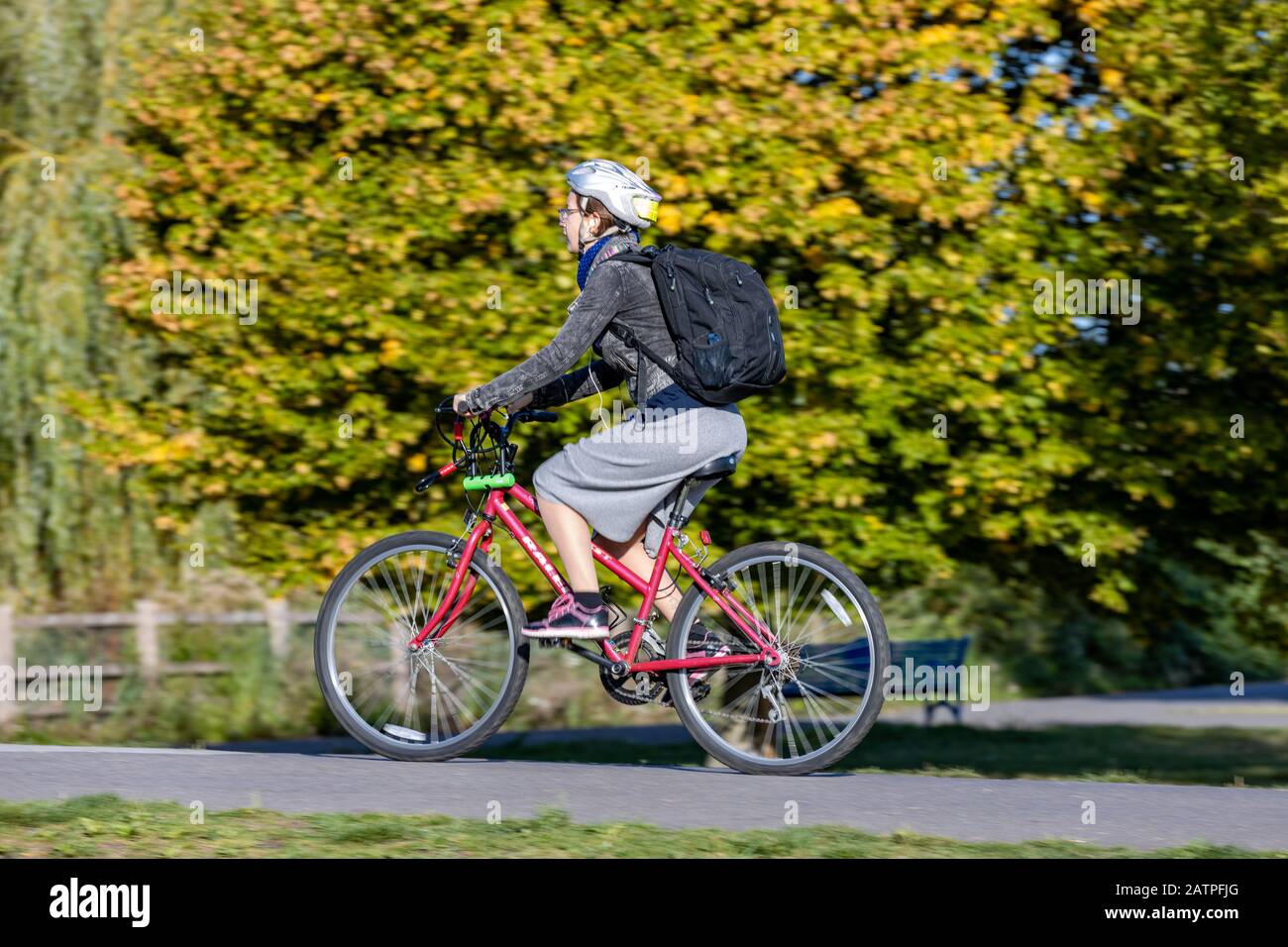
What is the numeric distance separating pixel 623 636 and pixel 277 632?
9584 mm

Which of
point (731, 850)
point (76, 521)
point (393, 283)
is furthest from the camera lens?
point (76, 521)

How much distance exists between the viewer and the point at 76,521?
1298 centimetres

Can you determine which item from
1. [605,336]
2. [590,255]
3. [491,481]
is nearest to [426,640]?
[491,481]

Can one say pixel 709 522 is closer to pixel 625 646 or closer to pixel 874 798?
pixel 625 646

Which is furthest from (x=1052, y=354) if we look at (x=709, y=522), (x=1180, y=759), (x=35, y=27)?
(x=35, y=27)

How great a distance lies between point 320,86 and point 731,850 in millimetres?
5540

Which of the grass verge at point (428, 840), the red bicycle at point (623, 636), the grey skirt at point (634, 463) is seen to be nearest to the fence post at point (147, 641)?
the red bicycle at point (623, 636)

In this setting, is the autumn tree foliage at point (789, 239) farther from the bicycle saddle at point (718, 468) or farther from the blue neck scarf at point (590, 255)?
the bicycle saddle at point (718, 468)

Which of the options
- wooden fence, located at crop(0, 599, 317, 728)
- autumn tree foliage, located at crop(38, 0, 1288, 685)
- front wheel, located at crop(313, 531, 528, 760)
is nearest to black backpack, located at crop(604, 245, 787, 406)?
front wheel, located at crop(313, 531, 528, 760)

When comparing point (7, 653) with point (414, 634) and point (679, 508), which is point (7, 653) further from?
point (679, 508)

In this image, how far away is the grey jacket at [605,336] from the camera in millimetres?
5762

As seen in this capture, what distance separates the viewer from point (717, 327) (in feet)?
18.6

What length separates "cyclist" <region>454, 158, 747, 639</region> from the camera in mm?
5820

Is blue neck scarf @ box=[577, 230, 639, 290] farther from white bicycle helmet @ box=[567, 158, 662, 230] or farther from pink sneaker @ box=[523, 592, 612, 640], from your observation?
pink sneaker @ box=[523, 592, 612, 640]
